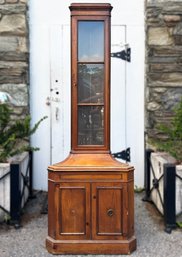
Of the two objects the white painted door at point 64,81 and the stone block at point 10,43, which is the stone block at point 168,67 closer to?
the white painted door at point 64,81

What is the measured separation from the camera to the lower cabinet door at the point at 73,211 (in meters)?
2.61

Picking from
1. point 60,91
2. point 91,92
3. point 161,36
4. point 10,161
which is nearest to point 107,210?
point 91,92

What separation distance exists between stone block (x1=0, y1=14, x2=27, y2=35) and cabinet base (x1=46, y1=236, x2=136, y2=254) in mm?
2168

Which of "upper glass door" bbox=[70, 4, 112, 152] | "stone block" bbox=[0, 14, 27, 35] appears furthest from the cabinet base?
"stone block" bbox=[0, 14, 27, 35]

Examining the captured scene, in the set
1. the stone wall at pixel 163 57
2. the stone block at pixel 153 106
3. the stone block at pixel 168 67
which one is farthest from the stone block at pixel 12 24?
the stone block at pixel 153 106

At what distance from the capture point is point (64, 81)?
13.2 ft

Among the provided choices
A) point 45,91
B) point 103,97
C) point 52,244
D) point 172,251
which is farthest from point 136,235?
point 45,91

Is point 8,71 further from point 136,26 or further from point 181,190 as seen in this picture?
point 181,190

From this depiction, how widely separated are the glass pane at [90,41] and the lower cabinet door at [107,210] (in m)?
0.85

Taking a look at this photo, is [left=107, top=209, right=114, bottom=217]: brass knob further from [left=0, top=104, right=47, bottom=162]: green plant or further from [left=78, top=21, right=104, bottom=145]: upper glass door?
[left=0, top=104, right=47, bottom=162]: green plant

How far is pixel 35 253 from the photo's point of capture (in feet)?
8.55

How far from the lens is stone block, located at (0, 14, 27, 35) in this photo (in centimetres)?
390

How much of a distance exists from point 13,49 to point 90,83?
1.43 metres

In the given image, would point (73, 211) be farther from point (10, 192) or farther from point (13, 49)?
point (13, 49)
